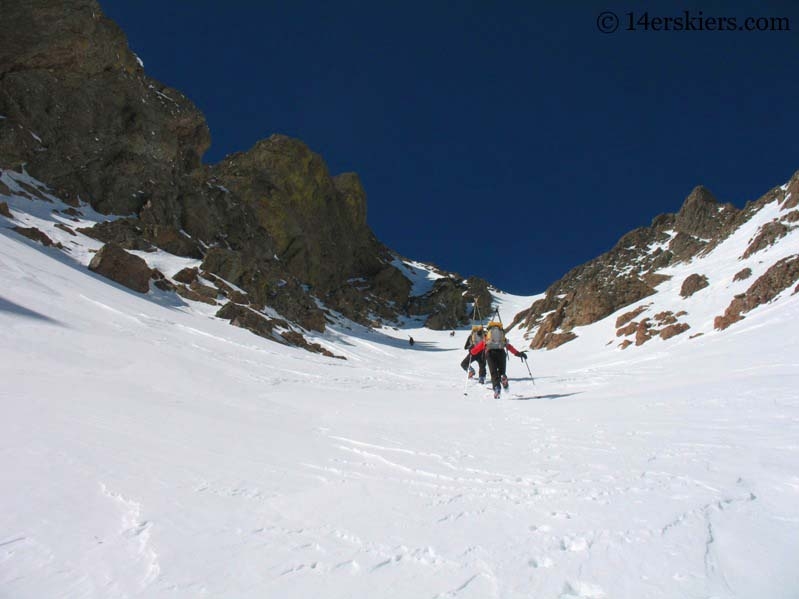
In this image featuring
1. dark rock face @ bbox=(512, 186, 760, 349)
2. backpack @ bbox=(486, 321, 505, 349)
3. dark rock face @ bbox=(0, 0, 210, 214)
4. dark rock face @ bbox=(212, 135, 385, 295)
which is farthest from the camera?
dark rock face @ bbox=(212, 135, 385, 295)

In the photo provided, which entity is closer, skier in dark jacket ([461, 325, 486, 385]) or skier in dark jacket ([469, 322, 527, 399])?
skier in dark jacket ([469, 322, 527, 399])

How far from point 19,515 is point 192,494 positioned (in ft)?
3.15

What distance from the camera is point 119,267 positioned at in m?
23.3

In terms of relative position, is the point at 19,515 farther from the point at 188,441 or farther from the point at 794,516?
the point at 794,516

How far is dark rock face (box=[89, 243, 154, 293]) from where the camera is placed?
22984 millimetres

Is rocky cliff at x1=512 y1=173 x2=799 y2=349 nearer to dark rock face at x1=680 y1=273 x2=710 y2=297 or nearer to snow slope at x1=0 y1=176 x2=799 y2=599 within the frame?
dark rock face at x1=680 y1=273 x2=710 y2=297

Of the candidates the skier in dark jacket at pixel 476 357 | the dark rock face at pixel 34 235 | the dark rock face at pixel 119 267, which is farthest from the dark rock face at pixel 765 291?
the dark rock face at pixel 34 235

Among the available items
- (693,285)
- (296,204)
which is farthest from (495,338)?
(296,204)

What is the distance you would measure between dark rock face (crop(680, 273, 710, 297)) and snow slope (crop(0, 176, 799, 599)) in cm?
2958

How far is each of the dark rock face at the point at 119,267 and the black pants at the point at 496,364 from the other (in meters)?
20.1

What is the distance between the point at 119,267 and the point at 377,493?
24.7m

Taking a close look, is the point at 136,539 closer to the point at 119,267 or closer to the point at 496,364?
the point at 496,364

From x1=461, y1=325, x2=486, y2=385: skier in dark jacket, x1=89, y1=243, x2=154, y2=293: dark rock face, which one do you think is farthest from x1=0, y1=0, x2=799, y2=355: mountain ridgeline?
x1=461, y1=325, x2=486, y2=385: skier in dark jacket

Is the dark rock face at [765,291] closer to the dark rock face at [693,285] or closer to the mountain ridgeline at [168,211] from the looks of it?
the mountain ridgeline at [168,211]
